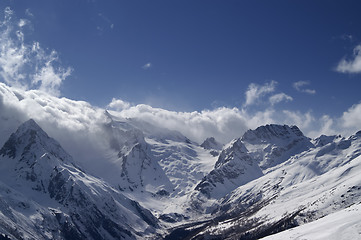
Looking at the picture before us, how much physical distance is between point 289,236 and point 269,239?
12.2 m

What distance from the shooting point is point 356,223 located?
462 ft

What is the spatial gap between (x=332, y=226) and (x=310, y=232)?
8282 mm

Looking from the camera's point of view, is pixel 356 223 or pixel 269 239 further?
pixel 269 239

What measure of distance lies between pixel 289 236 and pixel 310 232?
26.3ft

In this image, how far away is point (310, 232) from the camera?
150250 millimetres

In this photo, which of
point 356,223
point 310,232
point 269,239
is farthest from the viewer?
point 269,239

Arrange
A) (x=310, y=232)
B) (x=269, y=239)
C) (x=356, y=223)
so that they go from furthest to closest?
(x=269, y=239)
(x=310, y=232)
(x=356, y=223)

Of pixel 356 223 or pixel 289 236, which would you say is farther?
pixel 289 236

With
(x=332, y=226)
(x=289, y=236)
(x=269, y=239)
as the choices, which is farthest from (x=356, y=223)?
(x=269, y=239)

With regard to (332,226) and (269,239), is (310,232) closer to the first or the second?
(332,226)

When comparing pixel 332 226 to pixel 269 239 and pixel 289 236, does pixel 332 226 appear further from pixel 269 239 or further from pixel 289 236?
pixel 269 239

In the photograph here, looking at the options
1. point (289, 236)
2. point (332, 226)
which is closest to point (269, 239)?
point (289, 236)

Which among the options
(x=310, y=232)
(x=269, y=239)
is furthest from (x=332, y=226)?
(x=269, y=239)

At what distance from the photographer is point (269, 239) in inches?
6422
